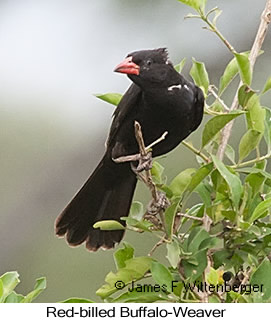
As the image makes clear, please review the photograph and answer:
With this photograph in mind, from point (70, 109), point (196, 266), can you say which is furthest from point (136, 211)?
point (70, 109)

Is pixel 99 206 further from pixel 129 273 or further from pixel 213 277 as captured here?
pixel 213 277

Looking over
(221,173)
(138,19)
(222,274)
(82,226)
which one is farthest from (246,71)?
(138,19)

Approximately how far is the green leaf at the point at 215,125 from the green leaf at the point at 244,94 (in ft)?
0.13

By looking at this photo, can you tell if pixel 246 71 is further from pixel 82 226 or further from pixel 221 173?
pixel 82 226

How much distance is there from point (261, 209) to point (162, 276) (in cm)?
17

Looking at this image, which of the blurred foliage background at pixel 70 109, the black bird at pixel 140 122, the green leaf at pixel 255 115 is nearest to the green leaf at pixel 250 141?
the green leaf at pixel 255 115

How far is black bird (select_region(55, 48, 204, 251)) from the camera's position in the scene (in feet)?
6.39

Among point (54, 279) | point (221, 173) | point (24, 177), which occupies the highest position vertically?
point (221, 173)

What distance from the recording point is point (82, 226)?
1.99 m

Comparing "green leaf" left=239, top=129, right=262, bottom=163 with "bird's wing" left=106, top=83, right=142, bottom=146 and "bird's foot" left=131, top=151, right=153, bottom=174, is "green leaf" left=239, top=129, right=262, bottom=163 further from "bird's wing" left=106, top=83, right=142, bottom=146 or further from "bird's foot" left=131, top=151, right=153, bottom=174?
"bird's wing" left=106, top=83, right=142, bottom=146

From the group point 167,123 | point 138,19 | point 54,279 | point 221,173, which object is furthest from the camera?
point 138,19

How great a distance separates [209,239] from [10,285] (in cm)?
30

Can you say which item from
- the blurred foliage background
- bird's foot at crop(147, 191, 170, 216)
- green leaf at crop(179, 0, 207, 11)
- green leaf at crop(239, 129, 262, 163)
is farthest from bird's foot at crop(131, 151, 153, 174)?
the blurred foliage background

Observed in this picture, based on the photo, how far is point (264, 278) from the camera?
124 cm
